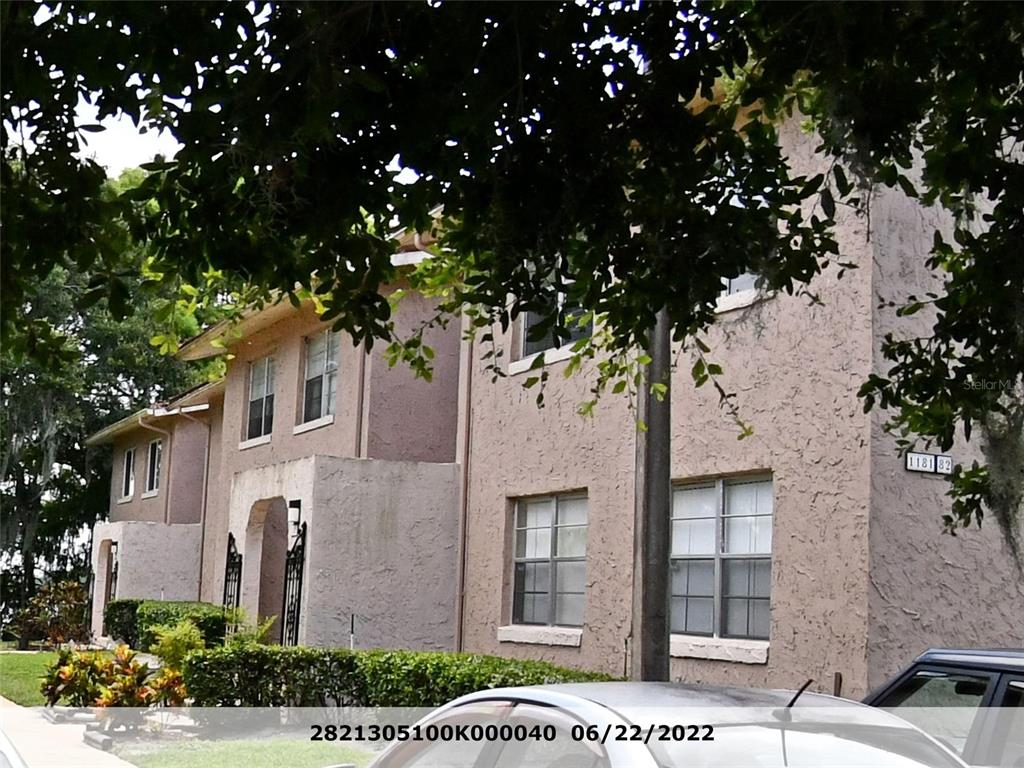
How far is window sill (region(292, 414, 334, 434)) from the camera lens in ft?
64.9

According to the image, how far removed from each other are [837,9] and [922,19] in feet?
2.01

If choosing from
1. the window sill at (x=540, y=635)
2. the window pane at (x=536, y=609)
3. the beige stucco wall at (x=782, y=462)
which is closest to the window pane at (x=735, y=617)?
the beige stucco wall at (x=782, y=462)

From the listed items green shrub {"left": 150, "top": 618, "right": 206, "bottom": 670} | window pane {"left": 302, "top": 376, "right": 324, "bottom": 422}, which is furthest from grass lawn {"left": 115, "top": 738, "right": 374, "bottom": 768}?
window pane {"left": 302, "top": 376, "right": 324, "bottom": 422}

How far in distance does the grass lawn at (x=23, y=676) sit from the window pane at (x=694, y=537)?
32.0ft

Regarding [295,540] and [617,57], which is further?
[295,540]

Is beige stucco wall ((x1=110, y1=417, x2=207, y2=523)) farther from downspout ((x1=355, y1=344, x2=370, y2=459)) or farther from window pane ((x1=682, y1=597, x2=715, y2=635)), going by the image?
window pane ((x1=682, y1=597, x2=715, y2=635))

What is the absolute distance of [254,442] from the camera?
23.0m

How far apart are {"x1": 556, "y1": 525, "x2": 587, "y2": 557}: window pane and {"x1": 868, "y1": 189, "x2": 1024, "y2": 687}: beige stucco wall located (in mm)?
4155

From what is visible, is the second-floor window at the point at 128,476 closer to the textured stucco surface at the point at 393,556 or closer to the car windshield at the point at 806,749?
the textured stucco surface at the point at 393,556

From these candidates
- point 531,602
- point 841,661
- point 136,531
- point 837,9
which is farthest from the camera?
point 136,531

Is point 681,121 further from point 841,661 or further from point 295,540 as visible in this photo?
point 295,540

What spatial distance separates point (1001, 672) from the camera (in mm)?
6094

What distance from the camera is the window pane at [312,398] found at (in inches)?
811

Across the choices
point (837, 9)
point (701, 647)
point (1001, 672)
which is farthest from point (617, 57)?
point (701, 647)
